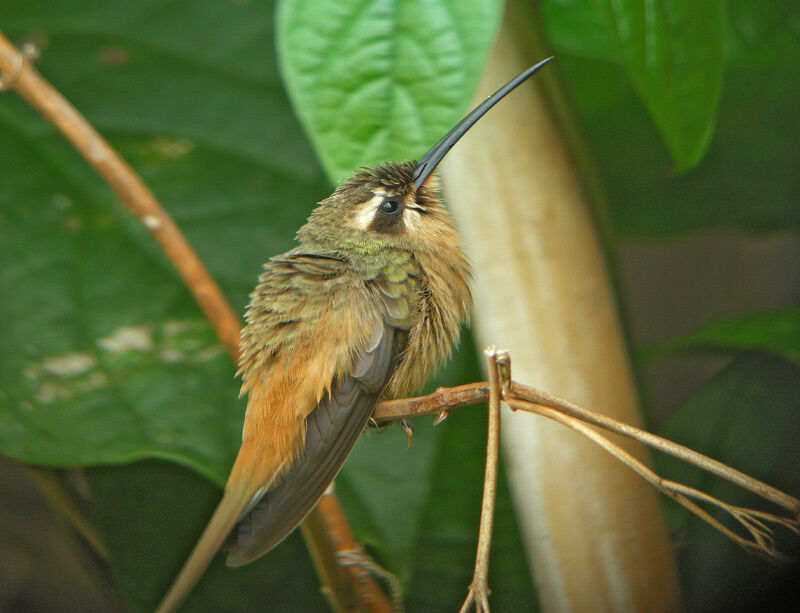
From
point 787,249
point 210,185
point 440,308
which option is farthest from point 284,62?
point 787,249

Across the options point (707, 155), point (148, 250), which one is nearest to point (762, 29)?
point (707, 155)

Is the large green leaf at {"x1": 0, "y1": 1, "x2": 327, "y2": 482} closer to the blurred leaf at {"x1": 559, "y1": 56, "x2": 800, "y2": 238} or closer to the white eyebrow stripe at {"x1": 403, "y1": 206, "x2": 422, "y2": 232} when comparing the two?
the white eyebrow stripe at {"x1": 403, "y1": 206, "x2": 422, "y2": 232}

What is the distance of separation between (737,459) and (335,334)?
0.94 feet

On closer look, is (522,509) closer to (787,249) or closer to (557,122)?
(557,122)

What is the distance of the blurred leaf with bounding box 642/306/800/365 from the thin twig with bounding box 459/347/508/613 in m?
0.43

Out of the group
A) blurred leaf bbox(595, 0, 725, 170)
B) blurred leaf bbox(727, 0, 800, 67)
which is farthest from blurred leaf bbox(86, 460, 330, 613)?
blurred leaf bbox(727, 0, 800, 67)

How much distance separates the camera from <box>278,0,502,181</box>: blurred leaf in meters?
0.42

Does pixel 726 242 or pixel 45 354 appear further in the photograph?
pixel 726 242

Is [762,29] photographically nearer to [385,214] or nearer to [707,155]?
A: [707,155]

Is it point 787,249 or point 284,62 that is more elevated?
point 284,62

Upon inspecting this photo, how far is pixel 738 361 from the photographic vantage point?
703mm

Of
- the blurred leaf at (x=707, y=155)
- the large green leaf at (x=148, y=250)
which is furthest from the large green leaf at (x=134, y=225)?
the blurred leaf at (x=707, y=155)

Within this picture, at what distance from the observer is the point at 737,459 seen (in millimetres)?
554

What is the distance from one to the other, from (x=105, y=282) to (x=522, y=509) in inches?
16.3
